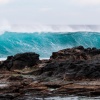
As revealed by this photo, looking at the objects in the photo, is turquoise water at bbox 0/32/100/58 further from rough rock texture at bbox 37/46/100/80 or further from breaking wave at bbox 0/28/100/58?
rough rock texture at bbox 37/46/100/80

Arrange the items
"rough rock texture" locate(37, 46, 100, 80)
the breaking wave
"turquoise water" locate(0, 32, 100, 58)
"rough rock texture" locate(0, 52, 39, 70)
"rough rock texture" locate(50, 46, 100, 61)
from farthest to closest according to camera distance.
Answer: the breaking wave → "turquoise water" locate(0, 32, 100, 58) → "rough rock texture" locate(50, 46, 100, 61) → "rough rock texture" locate(0, 52, 39, 70) → "rough rock texture" locate(37, 46, 100, 80)

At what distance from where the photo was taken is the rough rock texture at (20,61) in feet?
306

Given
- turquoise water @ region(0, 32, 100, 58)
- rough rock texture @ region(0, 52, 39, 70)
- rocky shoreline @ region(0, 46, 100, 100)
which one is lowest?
rocky shoreline @ region(0, 46, 100, 100)

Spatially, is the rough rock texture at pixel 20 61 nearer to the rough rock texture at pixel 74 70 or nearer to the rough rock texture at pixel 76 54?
the rough rock texture at pixel 76 54

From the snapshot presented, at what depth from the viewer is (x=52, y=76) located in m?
73.1

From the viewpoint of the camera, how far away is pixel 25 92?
48125 mm

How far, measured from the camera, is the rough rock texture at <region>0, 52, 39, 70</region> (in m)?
93.2

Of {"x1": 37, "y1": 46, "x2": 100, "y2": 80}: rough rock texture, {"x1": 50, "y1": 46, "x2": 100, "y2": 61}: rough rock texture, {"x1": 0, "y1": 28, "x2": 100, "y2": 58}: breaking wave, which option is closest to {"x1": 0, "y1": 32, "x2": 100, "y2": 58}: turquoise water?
{"x1": 0, "y1": 28, "x2": 100, "y2": 58}: breaking wave

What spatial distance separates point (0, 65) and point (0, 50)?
9836cm

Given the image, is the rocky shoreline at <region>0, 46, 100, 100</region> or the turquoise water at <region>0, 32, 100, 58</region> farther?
the turquoise water at <region>0, 32, 100, 58</region>

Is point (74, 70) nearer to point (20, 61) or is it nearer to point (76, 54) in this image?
point (76, 54)

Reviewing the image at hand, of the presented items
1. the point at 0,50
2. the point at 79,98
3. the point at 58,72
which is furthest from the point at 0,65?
the point at 0,50

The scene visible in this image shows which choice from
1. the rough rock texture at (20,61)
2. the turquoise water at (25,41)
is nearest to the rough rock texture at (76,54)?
the rough rock texture at (20,61)

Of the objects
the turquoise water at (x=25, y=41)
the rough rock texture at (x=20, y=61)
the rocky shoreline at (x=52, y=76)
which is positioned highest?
the turquoise water at (x=25, y=41)
